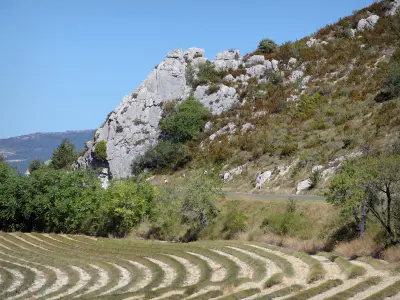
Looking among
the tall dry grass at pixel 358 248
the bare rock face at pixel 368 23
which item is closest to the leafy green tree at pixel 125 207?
the tall dry grass at pixel 358 248

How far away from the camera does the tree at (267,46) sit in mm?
97438

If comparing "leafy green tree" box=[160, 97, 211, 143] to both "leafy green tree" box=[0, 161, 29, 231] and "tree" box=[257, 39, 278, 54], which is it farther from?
"leafy green tree" box=[0, 161, 29, 231]

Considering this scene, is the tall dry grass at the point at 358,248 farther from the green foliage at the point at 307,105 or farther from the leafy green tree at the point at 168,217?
the green foliage at the point at 307,105

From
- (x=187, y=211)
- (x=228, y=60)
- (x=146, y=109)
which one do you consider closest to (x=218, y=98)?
(x=228, y=60)

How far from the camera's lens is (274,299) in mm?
22781

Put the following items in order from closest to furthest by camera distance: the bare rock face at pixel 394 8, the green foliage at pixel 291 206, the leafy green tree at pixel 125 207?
the green foliage at pixel 291 206
the leafy green tree at pixel 125 207
the bare rock face at pixel 394 8

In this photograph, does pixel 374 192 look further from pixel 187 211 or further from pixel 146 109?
pixel 146 109

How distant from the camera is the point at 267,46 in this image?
97.6 m

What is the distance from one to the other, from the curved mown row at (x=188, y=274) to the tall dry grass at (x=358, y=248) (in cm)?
275

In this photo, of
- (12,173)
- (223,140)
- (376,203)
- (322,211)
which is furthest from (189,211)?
(12,173)

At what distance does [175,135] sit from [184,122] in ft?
9.59

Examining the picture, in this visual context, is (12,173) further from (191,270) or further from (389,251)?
(389,251)

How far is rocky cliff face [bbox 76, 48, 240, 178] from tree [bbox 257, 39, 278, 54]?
237 inches

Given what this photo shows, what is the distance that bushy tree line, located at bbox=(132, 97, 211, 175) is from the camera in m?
79.7
